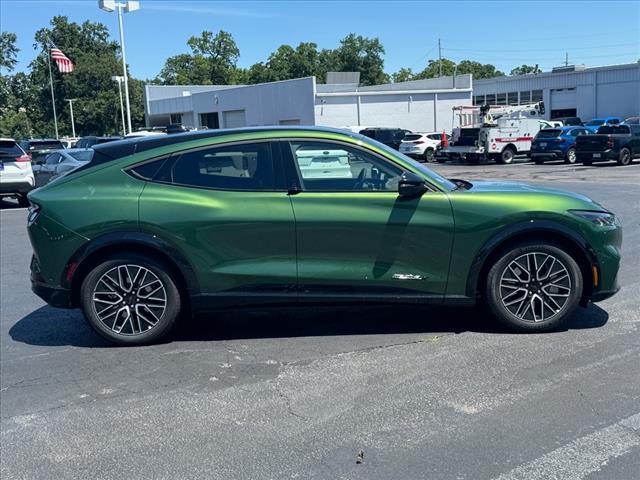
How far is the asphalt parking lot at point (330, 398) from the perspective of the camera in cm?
342

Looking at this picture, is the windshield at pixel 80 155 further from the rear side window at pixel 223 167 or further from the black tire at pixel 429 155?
the black tire at pixel 429 155

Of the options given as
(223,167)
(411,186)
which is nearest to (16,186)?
(223,167)

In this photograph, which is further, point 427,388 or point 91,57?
point 91,57

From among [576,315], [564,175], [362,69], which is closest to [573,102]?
[564,175]

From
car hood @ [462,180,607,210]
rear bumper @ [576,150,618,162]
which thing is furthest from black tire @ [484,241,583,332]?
rear bumper @ [576,150,618,162]

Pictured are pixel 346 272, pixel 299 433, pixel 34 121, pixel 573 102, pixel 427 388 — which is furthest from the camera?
pixel 34 121

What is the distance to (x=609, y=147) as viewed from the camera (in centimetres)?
2544

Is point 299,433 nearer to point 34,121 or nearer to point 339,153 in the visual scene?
point 339,153

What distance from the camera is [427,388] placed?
4270 mm

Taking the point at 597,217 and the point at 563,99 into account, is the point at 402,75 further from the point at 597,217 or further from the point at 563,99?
the point at 597,217

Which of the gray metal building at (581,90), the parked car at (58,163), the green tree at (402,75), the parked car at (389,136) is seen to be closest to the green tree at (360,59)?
the green tree at (402,75)

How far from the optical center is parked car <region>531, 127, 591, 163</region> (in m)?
27.9

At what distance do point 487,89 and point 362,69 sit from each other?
5318 cm

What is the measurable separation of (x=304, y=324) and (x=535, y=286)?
6.51ft
